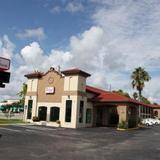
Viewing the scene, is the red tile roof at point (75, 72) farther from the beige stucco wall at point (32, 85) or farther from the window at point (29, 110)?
the window at point (29, 110)

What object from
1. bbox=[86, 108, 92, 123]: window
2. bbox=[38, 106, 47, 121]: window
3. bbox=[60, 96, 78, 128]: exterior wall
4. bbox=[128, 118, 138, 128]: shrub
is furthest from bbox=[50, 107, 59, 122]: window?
bbox=[128, 118, 138, 128]: shrub

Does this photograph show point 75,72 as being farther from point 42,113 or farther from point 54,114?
point 42,113

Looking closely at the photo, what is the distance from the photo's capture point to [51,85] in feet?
160

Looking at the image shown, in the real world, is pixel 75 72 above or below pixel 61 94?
above

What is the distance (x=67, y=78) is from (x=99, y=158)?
99.0ft

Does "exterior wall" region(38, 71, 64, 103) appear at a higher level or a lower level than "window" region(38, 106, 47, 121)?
higher

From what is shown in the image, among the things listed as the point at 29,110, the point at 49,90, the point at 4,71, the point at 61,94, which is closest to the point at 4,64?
the point at 4,71

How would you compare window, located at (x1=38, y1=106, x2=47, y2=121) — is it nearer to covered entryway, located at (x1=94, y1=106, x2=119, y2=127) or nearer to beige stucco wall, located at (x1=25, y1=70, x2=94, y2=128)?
beige stucco wall, located at (x1=25, y1=70, x2=94, y2=128)

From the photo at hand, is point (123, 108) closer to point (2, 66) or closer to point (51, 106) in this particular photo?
point (51, 106)

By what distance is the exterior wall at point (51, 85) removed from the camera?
1876 inches

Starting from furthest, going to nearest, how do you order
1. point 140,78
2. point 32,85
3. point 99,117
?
1. point 140,78
2. point 99,117
3. point 32,85

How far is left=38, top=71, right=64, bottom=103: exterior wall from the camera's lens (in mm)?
47656

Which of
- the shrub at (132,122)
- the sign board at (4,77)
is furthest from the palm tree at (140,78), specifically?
the sign board at (4,77)

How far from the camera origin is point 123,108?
Answer: 48375 mm
